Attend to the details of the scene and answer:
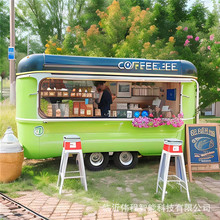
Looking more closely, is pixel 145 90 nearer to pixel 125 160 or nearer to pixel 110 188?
pixel 125 160

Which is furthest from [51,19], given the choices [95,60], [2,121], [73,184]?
[73,184]

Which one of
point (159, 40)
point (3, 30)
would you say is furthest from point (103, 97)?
point (3, 30)

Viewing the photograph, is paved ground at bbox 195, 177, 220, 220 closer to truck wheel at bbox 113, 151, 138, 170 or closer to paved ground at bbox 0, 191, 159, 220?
paved ground at bbox 0, 191, 159, 220

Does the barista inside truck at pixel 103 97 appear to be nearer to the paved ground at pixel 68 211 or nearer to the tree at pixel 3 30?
the paved ground at pixel 68 211

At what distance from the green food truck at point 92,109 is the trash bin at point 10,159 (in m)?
0.38

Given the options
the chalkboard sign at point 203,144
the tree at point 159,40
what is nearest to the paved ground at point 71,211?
the chalkboard sign at point 203,144

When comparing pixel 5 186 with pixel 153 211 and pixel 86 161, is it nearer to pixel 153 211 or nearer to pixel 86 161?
pixel 86 161

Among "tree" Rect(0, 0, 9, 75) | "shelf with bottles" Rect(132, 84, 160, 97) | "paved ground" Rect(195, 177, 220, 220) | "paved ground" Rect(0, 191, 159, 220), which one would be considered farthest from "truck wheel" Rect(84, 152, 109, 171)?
"tree" Rect(0, 0, 9, 75)

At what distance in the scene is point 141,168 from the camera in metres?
7.58

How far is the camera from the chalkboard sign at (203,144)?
7.02 m

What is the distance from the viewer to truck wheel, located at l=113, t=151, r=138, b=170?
24.4ft

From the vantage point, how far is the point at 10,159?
627 cm

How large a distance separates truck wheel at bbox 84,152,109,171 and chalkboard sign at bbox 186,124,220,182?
6.30ft

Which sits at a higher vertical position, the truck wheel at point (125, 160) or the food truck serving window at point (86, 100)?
the food truck serving window at point (86, 100)
